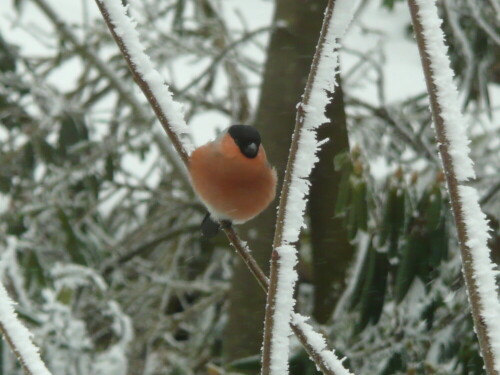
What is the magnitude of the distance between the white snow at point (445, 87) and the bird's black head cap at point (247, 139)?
1.46 metres

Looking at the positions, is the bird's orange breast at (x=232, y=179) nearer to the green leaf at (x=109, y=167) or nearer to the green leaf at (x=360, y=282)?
the green leaf at (x=360, y=282)

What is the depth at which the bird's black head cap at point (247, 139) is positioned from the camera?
2162 mm

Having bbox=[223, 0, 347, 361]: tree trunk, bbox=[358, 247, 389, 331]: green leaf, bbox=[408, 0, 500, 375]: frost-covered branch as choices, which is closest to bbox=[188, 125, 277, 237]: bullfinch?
bbox=[358, 247, 389, 331]: green leaf

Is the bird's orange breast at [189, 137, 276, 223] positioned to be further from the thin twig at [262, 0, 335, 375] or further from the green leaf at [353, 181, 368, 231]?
the thin twig at [262, 0, 335, 375]

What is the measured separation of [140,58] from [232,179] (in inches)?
49.6

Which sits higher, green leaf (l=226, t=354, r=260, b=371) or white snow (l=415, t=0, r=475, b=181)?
white snow (l=415, t=0, r=475, b=181)

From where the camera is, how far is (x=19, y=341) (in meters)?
0.83

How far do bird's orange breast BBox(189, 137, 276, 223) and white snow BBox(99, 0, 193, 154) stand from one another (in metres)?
1.16

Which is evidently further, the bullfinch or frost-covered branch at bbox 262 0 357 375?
the bullfinch

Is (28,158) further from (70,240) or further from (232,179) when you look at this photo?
(232,179)

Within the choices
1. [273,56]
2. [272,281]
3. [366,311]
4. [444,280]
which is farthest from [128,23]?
[273,56]

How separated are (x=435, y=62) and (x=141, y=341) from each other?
11.6ft

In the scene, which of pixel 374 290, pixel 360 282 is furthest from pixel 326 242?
pixel 374 290

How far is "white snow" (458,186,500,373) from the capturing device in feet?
2.30
